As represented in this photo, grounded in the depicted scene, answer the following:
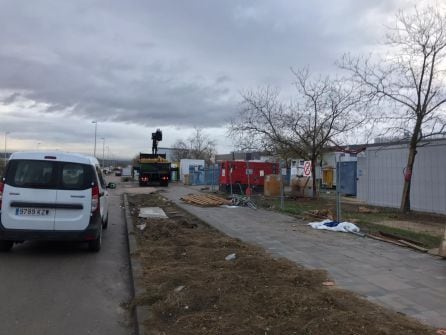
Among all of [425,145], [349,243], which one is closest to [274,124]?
[425,145]

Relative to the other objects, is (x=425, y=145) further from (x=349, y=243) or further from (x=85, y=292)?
(x=85, y=292)

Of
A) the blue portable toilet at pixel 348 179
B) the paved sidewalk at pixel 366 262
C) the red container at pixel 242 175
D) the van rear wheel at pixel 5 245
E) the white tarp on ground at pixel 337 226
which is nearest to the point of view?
the paved sidewalk at pixel 366 262

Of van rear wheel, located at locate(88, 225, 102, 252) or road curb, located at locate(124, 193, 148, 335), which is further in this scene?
van rear wheel, located at locate(88, 225, 102, 252)

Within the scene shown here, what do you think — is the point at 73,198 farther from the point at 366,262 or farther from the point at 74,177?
the point at 366,262

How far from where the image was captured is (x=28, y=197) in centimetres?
862

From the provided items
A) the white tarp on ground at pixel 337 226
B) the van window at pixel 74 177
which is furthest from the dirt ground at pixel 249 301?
the white tarp on ground at pixel 337 226

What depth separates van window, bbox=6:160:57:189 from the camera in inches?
342

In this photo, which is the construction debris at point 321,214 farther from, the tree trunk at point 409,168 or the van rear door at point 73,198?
the van rear door at point 73,198

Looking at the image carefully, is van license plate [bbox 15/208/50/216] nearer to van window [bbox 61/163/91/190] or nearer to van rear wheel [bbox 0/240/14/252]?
van window [bbox 61/163/91/190]

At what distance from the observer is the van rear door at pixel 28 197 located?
28.1ft

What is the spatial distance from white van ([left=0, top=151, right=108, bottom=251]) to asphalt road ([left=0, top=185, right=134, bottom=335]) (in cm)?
50

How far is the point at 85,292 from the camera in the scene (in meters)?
6.57

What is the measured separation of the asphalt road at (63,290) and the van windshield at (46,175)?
4.40 feet

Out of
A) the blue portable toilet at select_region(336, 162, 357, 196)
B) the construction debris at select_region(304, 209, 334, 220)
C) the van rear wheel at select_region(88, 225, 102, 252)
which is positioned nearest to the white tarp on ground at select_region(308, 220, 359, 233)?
the construction debris at select_region(304, 209, 334, 220)
